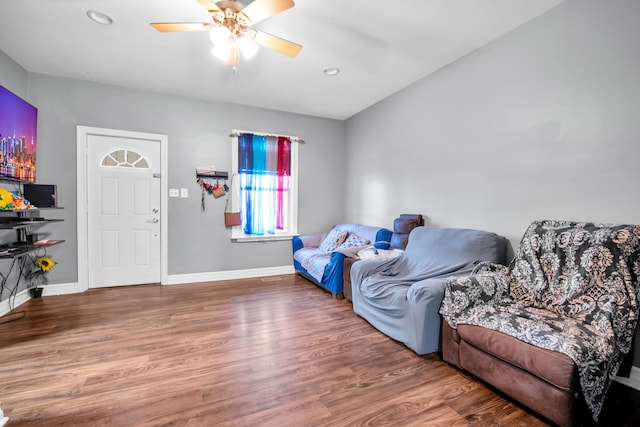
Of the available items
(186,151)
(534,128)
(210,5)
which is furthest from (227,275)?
(534,128)

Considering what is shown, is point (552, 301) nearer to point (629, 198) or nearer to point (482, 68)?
point (629, 198)

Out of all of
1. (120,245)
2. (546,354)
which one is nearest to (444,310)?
(546,354)

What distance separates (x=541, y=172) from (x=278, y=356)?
2.60 m

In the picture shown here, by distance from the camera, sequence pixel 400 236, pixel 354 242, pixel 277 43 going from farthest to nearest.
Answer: pixel 354 242
pixel 400 236
pixel 277 43

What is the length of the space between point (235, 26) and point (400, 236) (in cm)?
273

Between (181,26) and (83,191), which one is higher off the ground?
(181,26)

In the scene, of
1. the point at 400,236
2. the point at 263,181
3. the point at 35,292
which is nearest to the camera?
the point at 35,292

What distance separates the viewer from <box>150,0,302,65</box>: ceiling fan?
1.84 metres

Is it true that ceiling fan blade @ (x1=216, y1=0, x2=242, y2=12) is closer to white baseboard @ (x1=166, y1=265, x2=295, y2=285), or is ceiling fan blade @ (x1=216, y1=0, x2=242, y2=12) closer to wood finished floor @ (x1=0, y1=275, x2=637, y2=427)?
wood finished floor @ (x1=0, y1=275, x2=637, y2=427)

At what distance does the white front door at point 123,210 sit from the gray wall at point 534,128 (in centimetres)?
352

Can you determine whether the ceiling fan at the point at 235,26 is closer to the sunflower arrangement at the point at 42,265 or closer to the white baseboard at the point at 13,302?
the sunflower arrangement at the point at 42,265

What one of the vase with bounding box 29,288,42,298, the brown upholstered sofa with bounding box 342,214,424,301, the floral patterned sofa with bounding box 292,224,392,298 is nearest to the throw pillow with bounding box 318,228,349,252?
the floral patterned sofa with bounding box 292,224,392,298

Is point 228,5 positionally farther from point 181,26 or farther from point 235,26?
point 181,26

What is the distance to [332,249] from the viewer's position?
4.12 metres
